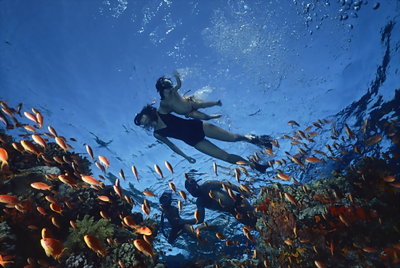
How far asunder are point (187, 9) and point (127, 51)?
422 centimetres

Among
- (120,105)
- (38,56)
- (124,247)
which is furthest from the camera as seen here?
(120,105)

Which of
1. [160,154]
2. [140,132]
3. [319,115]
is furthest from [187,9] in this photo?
[319,115]

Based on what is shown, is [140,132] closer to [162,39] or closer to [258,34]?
[162,39]

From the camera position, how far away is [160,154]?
1778 cm

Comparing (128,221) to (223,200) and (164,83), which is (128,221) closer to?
(164,83)

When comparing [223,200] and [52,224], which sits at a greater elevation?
[223,200]

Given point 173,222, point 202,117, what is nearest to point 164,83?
point 202,117

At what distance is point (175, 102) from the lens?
9.56 metres

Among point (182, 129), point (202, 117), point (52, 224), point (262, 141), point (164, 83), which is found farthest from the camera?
point (182, 129)

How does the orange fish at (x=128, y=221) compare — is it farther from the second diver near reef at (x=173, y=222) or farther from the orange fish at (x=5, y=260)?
the second diver near reef at (x=173, y=222)

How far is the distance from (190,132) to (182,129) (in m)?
0.46

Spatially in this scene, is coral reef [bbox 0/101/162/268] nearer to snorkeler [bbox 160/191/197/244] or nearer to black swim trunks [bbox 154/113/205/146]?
black swim trunks [bbox 154/113/205/146]

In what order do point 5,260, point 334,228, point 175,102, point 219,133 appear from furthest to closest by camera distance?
point 219,133 < point 175,102 < point 334,228 < point 5,260

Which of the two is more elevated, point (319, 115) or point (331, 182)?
point (319, 115)
